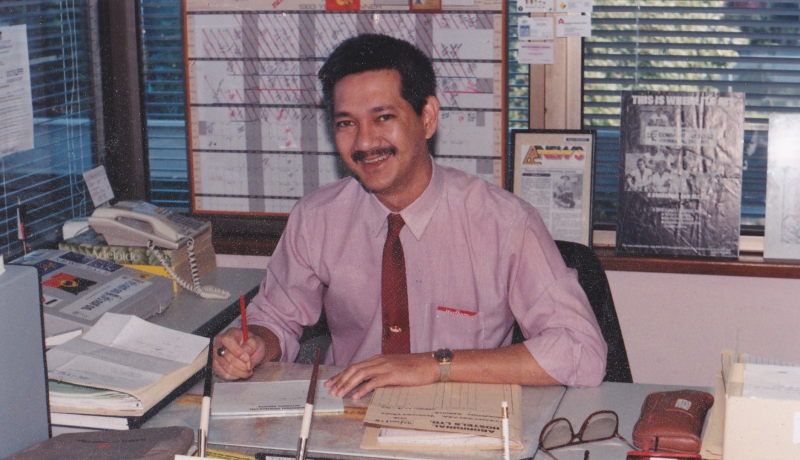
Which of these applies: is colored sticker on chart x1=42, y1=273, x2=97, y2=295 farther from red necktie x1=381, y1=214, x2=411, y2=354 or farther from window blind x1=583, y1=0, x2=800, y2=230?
window blind x1=583, y1=0, x2=800, y2=230

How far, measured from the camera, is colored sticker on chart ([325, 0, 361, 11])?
2.78 meters

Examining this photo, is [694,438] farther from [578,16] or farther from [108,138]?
[108,138]

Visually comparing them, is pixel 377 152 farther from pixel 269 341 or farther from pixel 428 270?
pixel 269 341

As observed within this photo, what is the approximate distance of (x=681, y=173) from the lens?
267 cm

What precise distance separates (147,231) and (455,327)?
0.97 metres

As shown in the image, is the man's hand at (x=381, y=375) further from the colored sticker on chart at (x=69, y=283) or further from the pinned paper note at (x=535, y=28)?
the pinned paper note at (x=535, y=28)

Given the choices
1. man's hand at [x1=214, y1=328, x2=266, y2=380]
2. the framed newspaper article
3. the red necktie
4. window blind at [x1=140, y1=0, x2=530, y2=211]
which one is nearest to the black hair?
the red necktie

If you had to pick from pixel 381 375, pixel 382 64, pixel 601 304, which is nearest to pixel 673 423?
pixel 381 375

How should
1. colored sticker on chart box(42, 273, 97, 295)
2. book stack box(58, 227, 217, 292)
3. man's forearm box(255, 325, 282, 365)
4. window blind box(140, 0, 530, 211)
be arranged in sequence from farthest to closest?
window blind box(140, 0, 530, 211), book stack box(58, 227, 217, 292), colored sticker on chart box(42, 273, 97, 295), man's forearm box(255, 325, 282, 365)

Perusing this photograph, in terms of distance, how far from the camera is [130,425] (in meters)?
1.48

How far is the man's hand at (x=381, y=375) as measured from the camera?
157cm

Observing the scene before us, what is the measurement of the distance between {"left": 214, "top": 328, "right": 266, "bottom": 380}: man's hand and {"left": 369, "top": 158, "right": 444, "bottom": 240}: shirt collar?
1.47ft

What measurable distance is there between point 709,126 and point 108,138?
1.97 m

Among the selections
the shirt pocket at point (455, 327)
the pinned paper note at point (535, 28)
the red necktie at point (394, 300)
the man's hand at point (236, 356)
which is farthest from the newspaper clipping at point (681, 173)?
the man's hand at point (236, 356)
